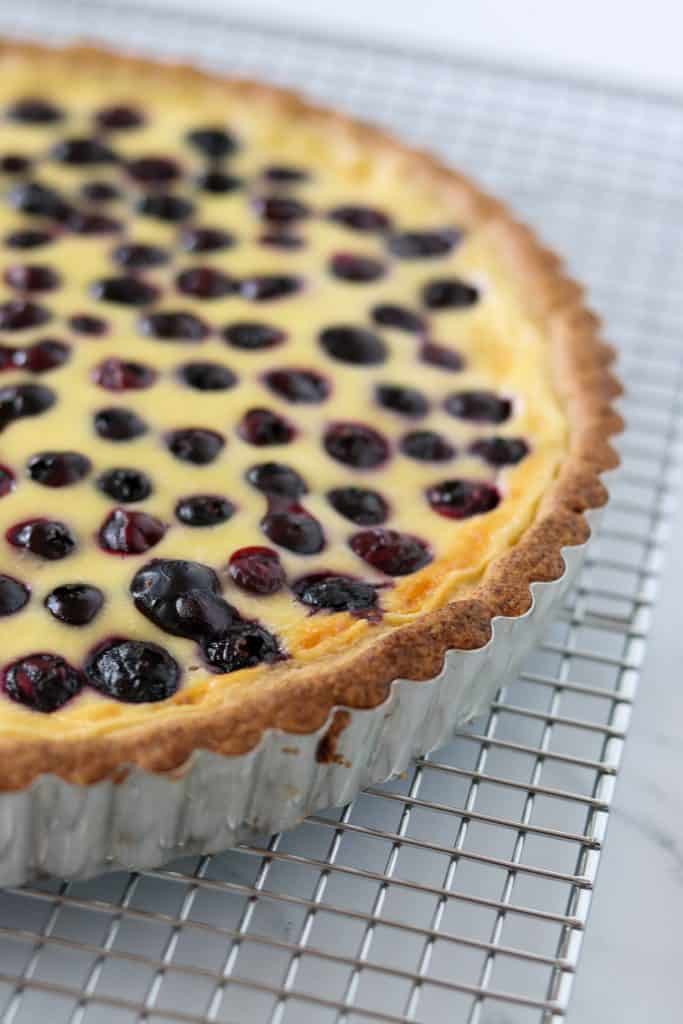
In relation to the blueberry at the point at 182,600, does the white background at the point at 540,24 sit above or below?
below

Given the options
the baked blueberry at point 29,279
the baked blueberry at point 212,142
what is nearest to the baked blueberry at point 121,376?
the baked blueberry at point 29,279

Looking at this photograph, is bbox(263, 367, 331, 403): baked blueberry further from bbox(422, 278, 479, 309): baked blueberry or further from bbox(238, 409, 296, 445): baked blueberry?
bbox(422, 278, 479, 309): baked blueberry

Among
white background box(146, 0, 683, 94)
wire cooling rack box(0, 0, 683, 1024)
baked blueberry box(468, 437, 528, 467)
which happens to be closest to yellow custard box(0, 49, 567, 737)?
baked blueberry box(468, 437, 528, 467)

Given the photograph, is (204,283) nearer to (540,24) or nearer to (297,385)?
(297,385)

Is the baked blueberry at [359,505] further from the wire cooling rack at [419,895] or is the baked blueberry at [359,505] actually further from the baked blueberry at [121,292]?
the baked blueberry at [121,292]

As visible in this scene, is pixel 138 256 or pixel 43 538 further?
pixel 138 256

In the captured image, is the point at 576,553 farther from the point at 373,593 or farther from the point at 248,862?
the point at 248,862

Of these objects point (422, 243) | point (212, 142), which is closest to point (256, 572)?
point (422, 243)
